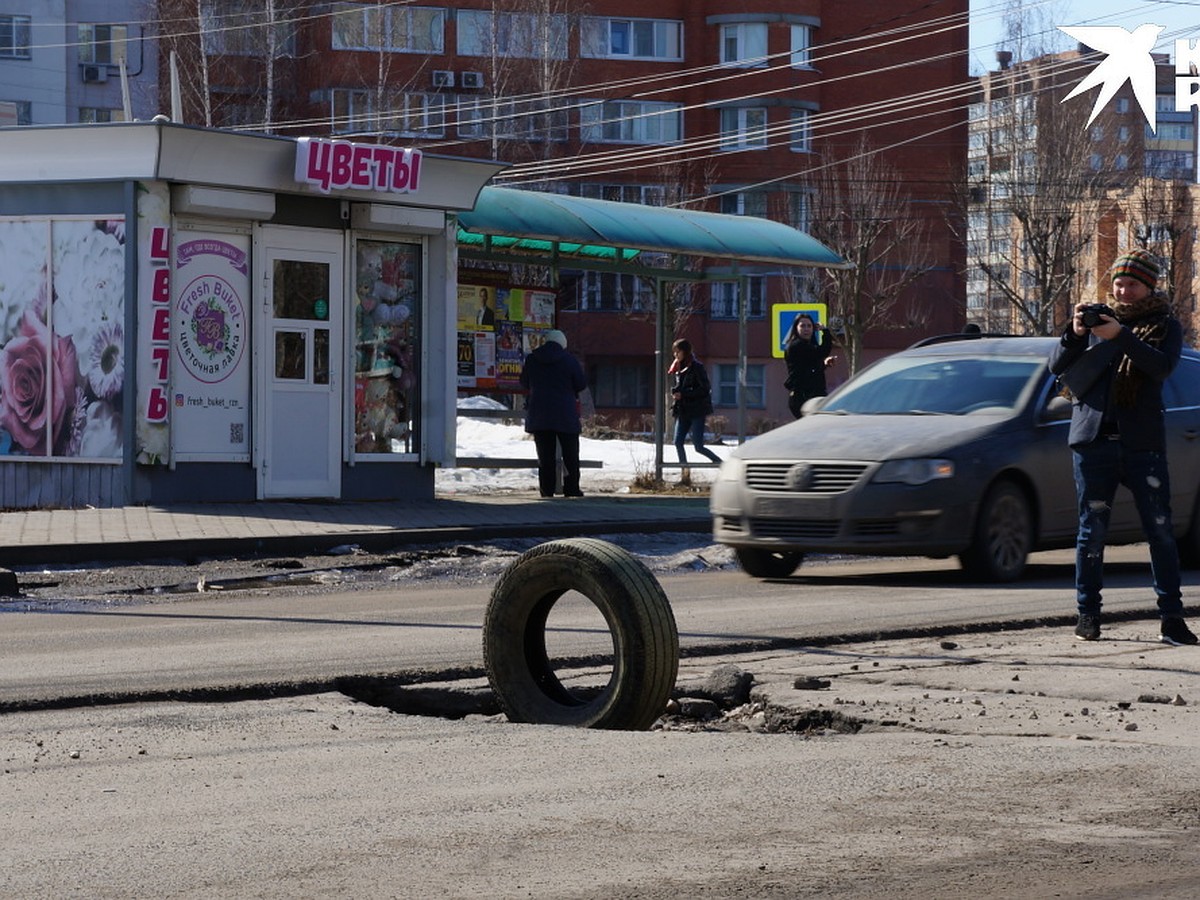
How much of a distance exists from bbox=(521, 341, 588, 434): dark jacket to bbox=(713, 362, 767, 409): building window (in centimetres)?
Result: 4397

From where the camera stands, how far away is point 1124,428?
9.80 meters

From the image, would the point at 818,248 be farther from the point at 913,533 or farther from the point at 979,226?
the point at 979,226

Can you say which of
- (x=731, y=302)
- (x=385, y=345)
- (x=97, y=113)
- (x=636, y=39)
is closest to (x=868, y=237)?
(x=731, y=302)

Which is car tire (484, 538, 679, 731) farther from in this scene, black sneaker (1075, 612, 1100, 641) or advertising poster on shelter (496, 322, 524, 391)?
advertising poster on shelter (496, 322, 524, 391)

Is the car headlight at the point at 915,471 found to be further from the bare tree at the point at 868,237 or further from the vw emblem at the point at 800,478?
the bare tree at the point at 868,237

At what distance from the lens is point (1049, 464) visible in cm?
1362

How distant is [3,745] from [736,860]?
298cm

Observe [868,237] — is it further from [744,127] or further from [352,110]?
[352,110]

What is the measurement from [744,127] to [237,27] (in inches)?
661

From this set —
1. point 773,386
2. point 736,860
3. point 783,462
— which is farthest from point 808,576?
point 773,386

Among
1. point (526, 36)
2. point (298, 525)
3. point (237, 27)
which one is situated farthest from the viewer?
point (526, 36)

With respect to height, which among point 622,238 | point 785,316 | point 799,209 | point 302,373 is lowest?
point 302,373

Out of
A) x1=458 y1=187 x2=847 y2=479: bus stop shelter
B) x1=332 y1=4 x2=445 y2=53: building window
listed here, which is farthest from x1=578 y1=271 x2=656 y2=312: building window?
x1=458 y1=187 x2=847 y2=479: bus stop shelter

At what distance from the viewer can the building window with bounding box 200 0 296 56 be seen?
194 feet
